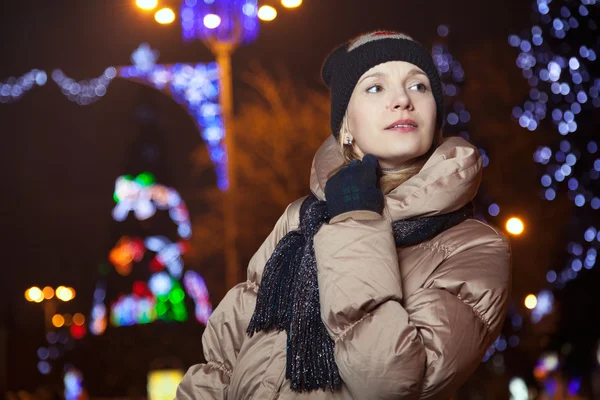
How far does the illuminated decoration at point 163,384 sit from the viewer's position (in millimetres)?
17531

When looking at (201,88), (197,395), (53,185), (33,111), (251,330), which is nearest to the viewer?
(251,330)

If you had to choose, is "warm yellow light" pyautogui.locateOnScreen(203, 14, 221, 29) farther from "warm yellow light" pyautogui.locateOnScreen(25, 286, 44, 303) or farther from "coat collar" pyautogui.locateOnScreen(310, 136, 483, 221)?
"warm yellow light" pyautogui.locateOnScreen(25, 286, 44, 303)

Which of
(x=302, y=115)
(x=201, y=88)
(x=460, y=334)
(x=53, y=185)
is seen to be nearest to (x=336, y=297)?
(x=460, y=334)

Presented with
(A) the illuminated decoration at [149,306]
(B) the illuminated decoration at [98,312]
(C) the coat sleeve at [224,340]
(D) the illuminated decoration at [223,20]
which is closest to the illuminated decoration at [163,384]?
(D) the illuminated decoration at [223,20]

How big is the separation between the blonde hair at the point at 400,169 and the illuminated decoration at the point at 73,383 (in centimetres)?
2836

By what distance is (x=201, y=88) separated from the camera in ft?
48.2

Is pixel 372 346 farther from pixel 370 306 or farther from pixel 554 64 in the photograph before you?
pixel 554 64

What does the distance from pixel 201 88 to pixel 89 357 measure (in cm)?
2795

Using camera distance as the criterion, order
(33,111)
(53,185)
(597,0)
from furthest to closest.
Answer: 1. (53,185)
2. (33,111)
3. (597,0)

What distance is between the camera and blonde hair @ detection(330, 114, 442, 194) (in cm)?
330

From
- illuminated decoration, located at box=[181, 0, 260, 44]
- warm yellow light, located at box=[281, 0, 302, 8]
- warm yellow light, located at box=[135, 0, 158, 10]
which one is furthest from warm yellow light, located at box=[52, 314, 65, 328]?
warm yellow light, located at box=[281, 0, 302, 8]

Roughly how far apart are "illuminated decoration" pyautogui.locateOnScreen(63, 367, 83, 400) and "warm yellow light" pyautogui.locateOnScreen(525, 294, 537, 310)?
62.8 ft

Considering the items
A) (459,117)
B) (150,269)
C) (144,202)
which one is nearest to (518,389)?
(459,117)

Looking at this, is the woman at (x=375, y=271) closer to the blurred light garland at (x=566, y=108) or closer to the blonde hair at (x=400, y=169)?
the blonde hair at (x=400, y=169)
